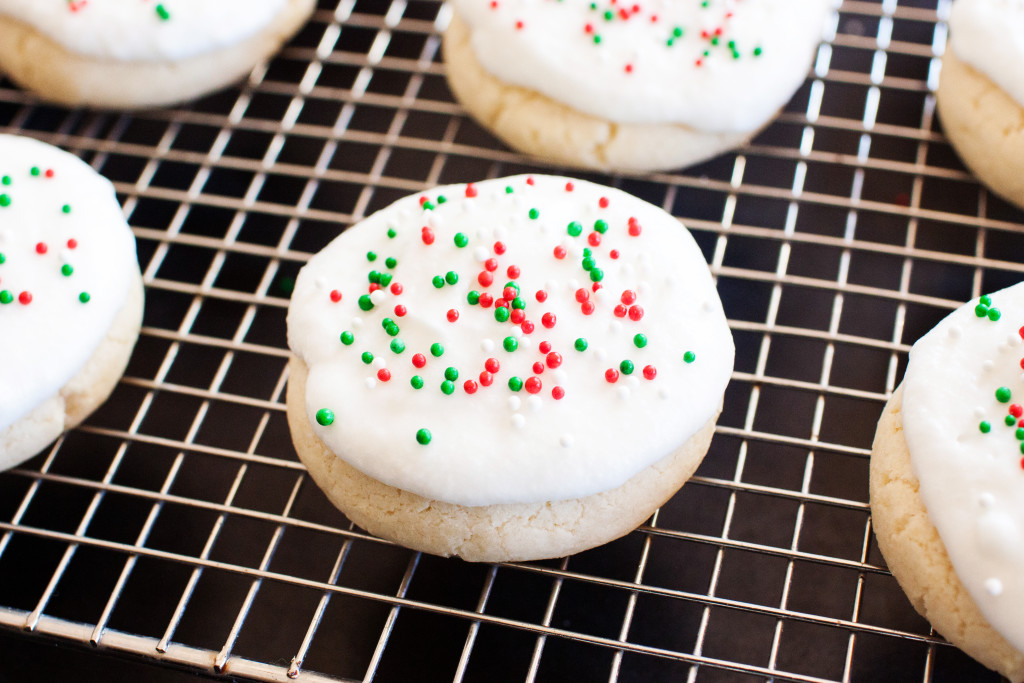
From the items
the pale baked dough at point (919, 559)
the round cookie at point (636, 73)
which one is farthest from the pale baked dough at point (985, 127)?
the pale baked dough at point (919, 559)

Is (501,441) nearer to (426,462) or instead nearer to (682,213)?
(426,462)

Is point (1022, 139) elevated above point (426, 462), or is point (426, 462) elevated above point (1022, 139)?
point (1022, 139)

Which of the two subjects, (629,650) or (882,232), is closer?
(629,650)

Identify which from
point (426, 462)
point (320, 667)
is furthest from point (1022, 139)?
point (320, 667)

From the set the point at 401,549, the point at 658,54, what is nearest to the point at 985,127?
the point at 658,54

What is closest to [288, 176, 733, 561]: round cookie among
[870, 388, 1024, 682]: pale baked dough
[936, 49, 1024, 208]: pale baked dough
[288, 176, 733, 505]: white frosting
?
[288, 176, 733, 505]: white frosting

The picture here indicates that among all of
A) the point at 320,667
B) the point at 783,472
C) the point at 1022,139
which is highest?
the point at 1022,139

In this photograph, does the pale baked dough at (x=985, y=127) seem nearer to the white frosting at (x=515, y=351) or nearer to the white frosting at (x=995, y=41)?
the white frosting at (x=995, y=41)

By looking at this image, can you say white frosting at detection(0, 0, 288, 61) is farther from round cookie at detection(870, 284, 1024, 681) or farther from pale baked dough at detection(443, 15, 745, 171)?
round cookie at detection(870, 284, 1024, 681)
